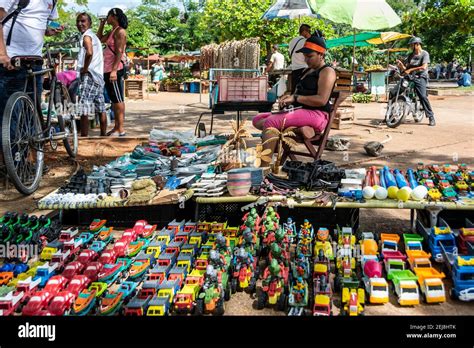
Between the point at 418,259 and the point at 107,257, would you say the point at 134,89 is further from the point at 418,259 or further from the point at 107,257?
the point at 418,259

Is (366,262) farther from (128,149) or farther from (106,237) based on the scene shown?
(128,149)

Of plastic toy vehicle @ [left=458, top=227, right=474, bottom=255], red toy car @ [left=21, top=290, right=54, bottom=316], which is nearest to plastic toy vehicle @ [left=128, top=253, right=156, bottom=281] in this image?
red toy car @ [left=21, top=290, right=54, bottom=316]

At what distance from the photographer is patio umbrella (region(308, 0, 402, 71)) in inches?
361

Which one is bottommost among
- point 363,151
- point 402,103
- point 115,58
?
point 363,151

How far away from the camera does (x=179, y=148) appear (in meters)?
6.00

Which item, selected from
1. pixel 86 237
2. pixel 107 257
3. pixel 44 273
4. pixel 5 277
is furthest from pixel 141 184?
pixel 5 277

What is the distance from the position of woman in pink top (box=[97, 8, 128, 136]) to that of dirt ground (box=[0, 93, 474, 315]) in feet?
1.81

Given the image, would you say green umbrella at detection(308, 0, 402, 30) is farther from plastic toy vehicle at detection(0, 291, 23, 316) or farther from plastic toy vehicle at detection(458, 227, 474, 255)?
plastic toy vehicle at detection(0, 291, 23, 316)

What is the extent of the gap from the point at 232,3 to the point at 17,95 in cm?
1903

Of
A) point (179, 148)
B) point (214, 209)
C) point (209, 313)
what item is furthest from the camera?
point (179, 148)

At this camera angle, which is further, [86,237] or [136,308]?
[86,237]

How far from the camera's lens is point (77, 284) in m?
3.25

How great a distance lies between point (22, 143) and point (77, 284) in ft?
7.81
